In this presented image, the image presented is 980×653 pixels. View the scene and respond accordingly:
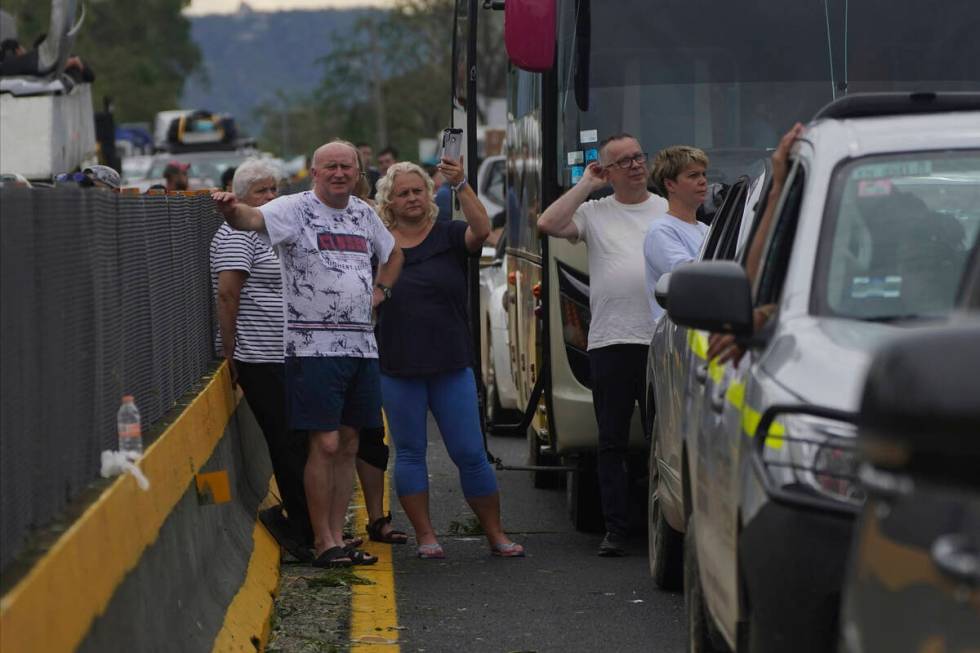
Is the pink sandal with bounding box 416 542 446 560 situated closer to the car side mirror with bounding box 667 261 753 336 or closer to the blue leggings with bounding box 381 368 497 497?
the blue leggings with bounding box 381 368 497 497

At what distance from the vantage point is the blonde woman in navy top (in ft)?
31.7

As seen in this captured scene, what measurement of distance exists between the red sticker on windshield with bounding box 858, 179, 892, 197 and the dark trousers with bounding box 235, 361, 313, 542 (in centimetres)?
439

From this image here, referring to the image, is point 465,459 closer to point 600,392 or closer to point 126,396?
point 600,392

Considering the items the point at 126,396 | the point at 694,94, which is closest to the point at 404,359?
the point at 694,94

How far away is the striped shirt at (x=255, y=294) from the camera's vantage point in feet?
32.2

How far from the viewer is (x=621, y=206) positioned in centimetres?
983

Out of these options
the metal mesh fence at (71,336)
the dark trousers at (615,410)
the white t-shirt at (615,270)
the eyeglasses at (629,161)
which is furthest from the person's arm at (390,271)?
the metal mesh fence at (71,336)

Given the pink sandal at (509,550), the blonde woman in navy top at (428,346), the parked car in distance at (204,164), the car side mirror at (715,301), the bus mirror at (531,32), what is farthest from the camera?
the parked car in distance at (204,164)

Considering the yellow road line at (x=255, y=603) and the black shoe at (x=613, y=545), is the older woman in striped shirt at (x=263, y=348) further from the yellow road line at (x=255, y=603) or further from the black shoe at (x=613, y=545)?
the black shoe at (x=613, y=545)

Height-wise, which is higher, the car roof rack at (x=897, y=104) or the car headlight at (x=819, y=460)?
the car roof rack at (x=897, y=104)

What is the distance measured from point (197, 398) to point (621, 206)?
249 centimetres

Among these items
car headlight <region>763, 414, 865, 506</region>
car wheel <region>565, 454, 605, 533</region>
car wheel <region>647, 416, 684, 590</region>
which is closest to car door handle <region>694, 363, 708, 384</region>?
car headlight <region>763, 414, 865, 506</region>

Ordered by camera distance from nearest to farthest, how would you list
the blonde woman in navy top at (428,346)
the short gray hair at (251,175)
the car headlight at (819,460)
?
the car headlight at (819,460) → the blonde woman in navy top at (428,346) → the short gray hair at (251,175)

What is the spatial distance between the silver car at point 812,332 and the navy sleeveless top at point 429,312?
3.22m
